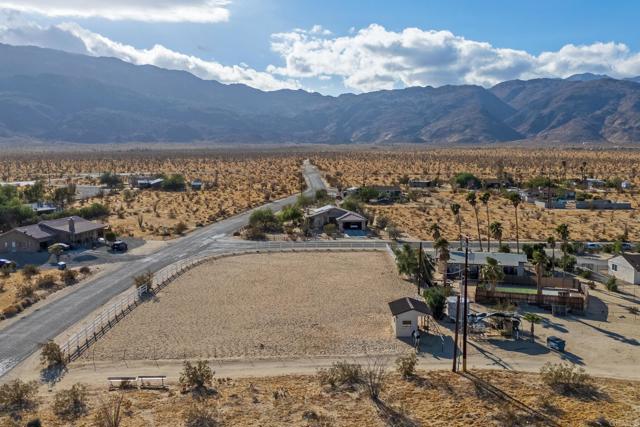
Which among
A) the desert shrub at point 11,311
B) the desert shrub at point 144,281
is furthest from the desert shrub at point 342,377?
the desert shrub at point 11,311

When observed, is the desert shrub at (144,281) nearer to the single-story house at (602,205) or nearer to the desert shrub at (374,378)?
the desert shrub at (374,378)

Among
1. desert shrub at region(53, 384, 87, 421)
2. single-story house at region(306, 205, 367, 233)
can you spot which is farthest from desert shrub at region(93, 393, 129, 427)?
single-story house at region(306, 205, 367, 233)

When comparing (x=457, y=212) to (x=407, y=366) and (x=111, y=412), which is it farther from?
(x=111, y=412)

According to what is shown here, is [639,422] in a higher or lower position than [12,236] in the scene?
lower

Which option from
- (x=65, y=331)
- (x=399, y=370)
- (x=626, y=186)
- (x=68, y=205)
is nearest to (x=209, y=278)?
(x=65, y=331)

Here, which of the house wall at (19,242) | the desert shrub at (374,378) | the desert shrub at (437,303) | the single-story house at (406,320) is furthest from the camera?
Result: the house wall at (19,242)

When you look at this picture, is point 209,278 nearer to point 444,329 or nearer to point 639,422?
point 444,329

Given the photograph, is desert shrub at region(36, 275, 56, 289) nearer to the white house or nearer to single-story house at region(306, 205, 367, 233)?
single-story house at region(306, 205, 367, 233)
